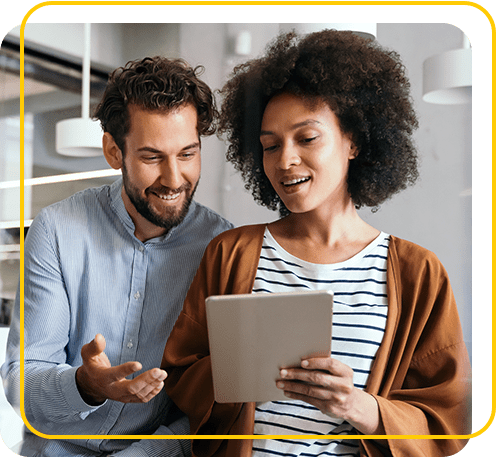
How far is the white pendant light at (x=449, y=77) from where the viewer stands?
1.06 m

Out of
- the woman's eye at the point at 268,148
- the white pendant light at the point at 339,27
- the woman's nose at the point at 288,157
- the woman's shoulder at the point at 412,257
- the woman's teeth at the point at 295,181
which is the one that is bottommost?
the woman's shoulder at the point at 412,257

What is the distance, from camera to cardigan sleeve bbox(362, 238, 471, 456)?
101 centimetres

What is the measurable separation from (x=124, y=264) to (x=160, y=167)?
0.63 ft

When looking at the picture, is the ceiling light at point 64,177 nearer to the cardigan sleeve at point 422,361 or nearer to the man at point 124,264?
the man at point 124,264

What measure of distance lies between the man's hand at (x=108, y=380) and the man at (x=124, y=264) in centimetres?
1

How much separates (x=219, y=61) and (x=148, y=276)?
42 cm

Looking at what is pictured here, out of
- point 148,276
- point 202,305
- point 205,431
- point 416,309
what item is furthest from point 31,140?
point 416,309

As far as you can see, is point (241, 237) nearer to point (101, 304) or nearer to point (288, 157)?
point (288, 157)

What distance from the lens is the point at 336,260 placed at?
1.02 m

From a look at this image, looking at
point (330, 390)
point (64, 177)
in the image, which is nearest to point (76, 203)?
point (64, 177)

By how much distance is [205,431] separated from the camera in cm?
106

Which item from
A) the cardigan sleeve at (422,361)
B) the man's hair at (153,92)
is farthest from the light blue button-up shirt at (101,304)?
the cardigan sleeve at (422,361)

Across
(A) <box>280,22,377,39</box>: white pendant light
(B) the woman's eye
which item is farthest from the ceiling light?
(A) <box>280,22,377,39</box>: white pendant light

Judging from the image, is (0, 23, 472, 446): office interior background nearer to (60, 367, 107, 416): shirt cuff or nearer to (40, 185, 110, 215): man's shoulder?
(40, 185, 110, 215): man's shoulder
